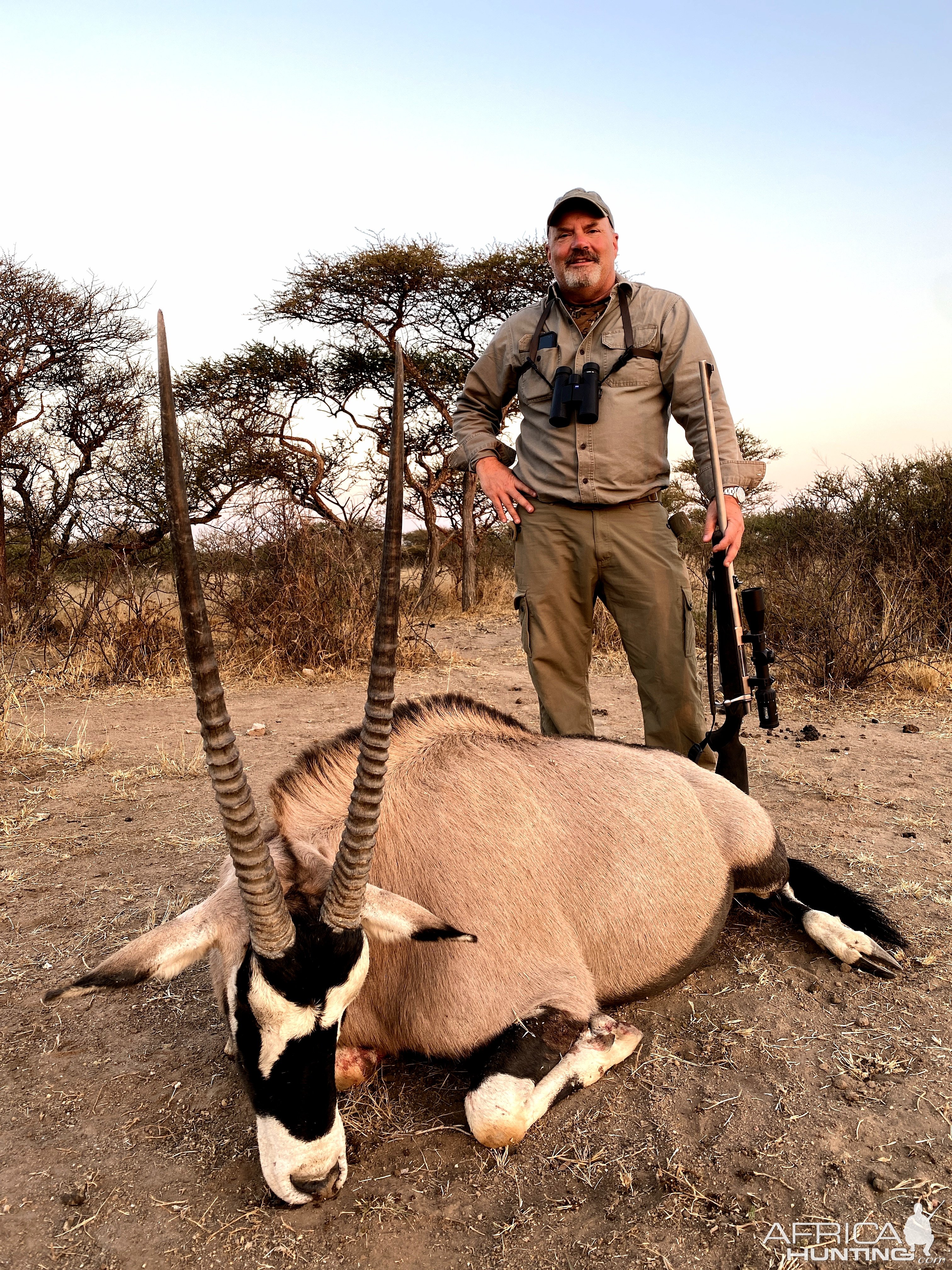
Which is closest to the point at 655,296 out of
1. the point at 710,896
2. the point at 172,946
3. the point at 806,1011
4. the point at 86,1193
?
the point at 710,896

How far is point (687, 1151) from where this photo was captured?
84.0 inches

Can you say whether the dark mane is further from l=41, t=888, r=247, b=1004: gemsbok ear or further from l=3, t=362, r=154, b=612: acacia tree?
l=3, t=362, r=154, b=612: acacia tree

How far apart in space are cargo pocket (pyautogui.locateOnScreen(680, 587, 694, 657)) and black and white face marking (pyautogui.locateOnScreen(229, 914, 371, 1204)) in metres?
2.38

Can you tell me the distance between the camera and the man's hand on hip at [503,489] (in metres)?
3.94

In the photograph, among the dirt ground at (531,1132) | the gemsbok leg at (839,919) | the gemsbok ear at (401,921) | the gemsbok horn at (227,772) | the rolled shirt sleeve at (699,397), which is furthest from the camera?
the rolled shirt sleeve at (699,397)

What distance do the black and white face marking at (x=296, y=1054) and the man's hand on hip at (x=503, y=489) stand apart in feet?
7.98

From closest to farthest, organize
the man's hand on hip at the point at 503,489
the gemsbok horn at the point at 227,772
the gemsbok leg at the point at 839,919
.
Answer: the gemsbok horn at the point at 227,772 → the gemsbok leg at the point at 839,919 → the man's hand on hip at the point at 503,489

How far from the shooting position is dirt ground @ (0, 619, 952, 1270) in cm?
191

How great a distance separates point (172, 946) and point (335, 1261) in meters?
0.79

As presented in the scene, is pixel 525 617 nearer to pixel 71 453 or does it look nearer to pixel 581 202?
Result: pixel 581 202

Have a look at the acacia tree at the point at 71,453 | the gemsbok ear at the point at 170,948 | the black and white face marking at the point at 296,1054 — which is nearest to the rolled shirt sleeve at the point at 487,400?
the gemsbok ear at the point at 170,948

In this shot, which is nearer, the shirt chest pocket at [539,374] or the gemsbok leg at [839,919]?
the gemsbok leg at [839,919]

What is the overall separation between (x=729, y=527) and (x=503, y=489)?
3.44ft

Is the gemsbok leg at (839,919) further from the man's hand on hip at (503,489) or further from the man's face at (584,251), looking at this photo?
the man's face at (584,251)
